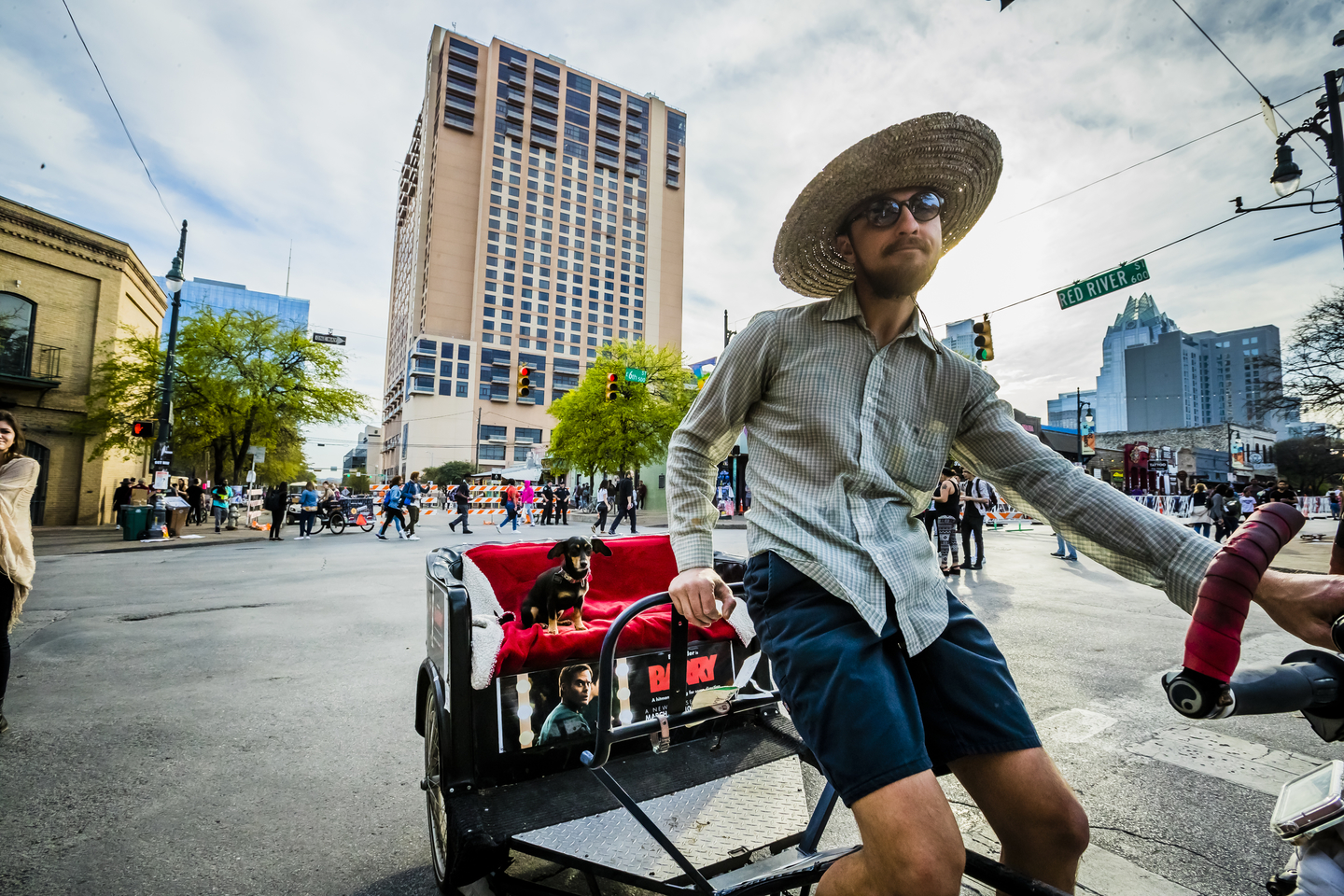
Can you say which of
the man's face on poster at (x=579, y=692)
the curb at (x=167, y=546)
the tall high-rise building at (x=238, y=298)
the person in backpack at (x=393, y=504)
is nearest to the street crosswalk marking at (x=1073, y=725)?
the man's face on poster at (x=579, y=692)

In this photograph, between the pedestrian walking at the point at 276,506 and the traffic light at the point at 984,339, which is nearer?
the traffic light at the point at 984,339

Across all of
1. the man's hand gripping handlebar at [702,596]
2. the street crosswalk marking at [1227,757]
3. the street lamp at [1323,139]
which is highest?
the street lamp at [1323,139]

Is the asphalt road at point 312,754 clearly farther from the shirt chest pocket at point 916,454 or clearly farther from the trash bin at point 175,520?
the trash bin at point 175,520

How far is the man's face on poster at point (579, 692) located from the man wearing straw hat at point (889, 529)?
146 centimetres

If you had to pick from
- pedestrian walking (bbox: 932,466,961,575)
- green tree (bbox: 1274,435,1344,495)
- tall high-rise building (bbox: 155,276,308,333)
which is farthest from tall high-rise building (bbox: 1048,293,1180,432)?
tall high-rise building (bbox: 155,276,308,333)

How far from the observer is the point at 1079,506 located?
59.9 inches

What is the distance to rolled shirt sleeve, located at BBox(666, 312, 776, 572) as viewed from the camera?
5.32ft

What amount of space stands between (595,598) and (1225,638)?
3712 millimetres

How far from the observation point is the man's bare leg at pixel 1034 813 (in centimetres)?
135

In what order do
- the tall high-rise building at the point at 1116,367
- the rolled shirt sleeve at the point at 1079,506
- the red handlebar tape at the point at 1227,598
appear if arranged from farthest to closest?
the tall high-rise building at the point at 1116,367 < the rolled shirt sleeve at the point at 1079,506 < the red handlebar tape at the point at 1227,598

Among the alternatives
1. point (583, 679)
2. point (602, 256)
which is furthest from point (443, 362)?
point (583, 679)

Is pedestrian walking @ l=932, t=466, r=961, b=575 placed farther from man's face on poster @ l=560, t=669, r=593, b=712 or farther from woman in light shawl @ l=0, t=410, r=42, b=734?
woman in light shawl @ l=0, t=410, r=42, b=734

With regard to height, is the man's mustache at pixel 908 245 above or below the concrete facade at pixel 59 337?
below

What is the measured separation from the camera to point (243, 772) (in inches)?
136
